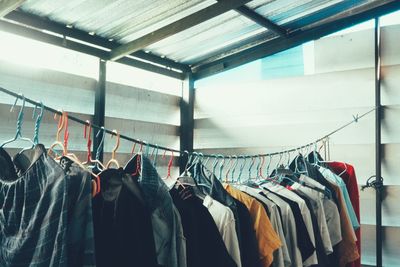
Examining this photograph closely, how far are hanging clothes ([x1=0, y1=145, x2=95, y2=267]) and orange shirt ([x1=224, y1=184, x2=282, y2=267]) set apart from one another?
2.86 feet

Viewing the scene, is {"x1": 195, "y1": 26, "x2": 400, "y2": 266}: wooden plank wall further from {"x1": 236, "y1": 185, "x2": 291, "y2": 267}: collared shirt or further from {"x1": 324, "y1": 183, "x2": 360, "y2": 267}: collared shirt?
{"x1": 236, "y1": 185, "x2": 291, "y2": 267}: collared shirt

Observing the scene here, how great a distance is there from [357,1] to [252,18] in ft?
3.02

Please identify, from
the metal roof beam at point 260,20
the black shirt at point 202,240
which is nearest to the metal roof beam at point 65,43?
the metal roof beam at point 260,20

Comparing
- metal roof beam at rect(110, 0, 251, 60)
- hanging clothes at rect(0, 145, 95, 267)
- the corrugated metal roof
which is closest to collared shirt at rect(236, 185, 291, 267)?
hanging clothes at rect(0, 145, 95, 267)

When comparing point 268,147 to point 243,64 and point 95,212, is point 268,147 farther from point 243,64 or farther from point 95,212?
point 95,212

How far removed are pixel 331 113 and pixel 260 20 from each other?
3.55 ft

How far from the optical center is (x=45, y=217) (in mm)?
988

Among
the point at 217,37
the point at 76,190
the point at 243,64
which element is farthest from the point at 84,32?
the point at 76,190

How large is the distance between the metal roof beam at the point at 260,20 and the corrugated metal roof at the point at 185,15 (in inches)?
1.4

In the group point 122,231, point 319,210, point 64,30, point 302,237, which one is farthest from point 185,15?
point 122,231

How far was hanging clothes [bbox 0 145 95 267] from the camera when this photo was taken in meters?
0.97

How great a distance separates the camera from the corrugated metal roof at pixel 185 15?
2555 mm

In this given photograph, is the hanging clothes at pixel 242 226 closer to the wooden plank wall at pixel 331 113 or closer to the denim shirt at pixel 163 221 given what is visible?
the denim shirt at pixel 163 221

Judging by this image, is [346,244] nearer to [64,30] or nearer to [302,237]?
[302,237]
